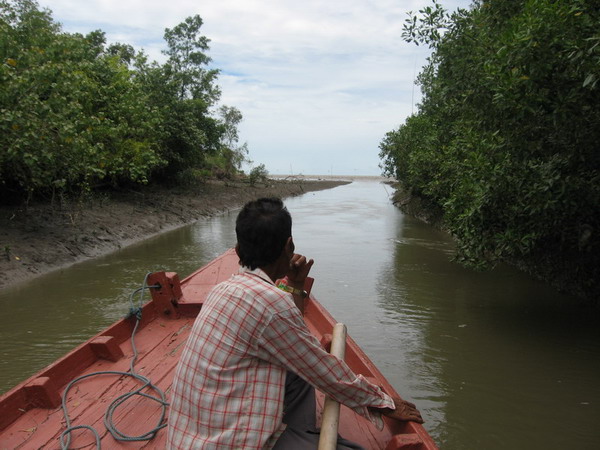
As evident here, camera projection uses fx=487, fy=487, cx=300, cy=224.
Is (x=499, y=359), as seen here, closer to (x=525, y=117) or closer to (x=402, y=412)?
(x=525, y=117)

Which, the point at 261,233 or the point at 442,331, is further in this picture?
the point at 442,331

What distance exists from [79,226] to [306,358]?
12.3m

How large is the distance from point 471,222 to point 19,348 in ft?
19.7

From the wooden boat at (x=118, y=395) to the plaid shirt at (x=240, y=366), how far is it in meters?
0.77

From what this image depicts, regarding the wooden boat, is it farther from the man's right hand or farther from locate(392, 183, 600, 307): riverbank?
locate(392, 183, 600, 307): riverbank

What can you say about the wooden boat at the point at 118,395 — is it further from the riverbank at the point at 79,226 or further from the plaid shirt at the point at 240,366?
the riverbank at the point at 79,226

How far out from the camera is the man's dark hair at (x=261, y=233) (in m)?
2.01

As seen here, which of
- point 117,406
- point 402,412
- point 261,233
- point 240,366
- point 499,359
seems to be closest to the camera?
point 240,366

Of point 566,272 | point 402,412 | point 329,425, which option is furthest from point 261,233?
point 566,272

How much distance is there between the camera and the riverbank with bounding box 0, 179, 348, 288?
995cm

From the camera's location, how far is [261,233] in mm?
2014

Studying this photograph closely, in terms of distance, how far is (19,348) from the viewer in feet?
19.9

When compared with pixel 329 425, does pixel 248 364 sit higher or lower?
higher

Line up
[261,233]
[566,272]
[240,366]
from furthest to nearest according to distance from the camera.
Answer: [566,272], [261,233], [240,366]
